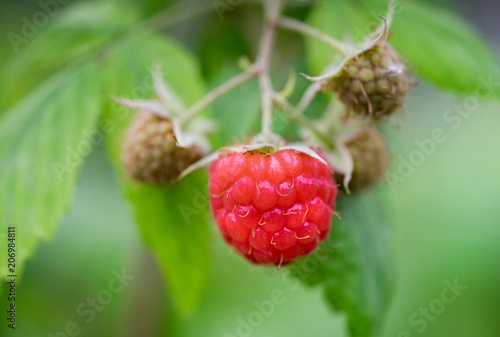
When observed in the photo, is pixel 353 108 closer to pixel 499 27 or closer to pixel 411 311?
pixel 411 311

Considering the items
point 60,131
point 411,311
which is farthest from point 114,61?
point 411,311

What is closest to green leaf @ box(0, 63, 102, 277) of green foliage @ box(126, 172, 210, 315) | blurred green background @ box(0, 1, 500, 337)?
green foliage @ box(126, 172, 210, 315)
